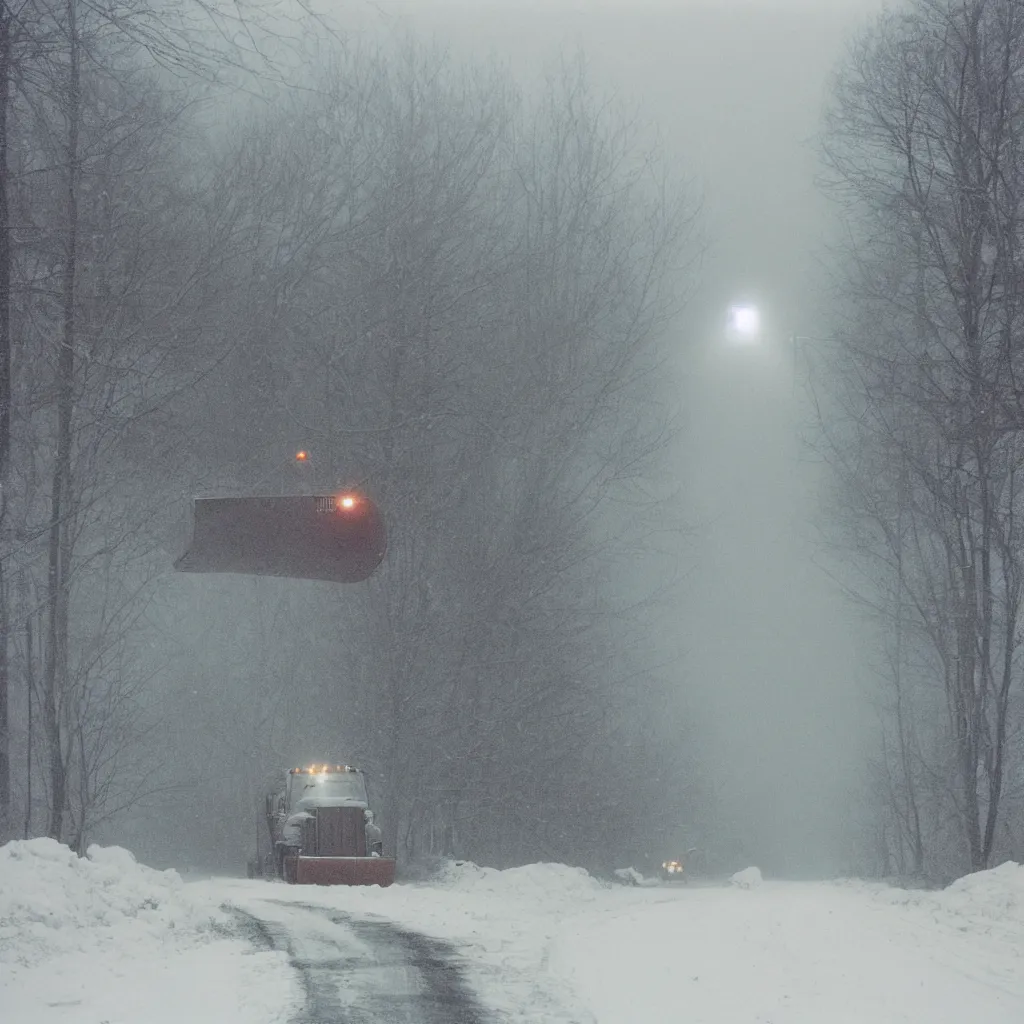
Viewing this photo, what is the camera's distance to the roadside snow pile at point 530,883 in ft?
61.8

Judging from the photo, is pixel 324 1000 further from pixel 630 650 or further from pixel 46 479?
pixel 630 650

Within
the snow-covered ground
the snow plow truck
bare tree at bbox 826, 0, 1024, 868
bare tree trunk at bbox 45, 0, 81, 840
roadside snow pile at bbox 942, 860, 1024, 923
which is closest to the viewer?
the snow-covered ground

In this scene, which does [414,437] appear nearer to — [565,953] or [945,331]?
[945,331]

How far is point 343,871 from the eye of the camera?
69.2 ft

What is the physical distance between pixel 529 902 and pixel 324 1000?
8615 mm

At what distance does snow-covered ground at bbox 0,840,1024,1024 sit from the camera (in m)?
8.93

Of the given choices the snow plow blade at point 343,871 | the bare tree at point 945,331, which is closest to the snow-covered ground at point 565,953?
the snow plow blade at point 343,871

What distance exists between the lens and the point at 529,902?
57.6 ft

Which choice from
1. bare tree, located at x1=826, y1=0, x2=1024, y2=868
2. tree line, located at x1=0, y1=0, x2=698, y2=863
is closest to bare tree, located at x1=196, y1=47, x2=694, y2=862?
tree line, located at x1=0, y1=0, x2=698, y2=863

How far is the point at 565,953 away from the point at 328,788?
13.0 meters

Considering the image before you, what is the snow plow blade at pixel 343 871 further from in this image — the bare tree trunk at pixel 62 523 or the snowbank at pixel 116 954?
the snowbank at pixel 116 954

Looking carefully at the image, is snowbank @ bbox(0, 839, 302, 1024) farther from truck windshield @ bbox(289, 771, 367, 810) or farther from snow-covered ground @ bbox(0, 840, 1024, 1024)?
truck windshield @ bbox(289, 771, 367, 810)

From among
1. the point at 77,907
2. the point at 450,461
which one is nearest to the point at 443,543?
the point at 450,461

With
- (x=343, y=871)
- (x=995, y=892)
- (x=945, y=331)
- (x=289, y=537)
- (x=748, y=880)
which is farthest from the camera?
(x=748, y=880)
